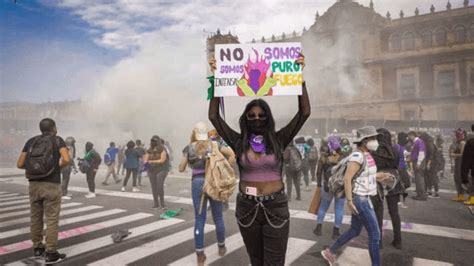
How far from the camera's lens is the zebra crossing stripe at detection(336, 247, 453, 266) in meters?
3.76

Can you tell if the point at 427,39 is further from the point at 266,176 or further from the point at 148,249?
the point at 266,176

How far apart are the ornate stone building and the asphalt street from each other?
26.3 m

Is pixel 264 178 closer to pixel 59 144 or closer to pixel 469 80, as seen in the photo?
pixel 59 144

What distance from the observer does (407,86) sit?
33344 mm

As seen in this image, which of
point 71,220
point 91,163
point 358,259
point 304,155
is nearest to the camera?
point 358,259

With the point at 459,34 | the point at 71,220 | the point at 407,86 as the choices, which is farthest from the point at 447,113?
the point at 71,220

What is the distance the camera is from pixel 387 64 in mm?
33875

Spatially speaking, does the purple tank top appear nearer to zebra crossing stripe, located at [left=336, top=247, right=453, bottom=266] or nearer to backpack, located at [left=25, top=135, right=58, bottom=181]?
zebra crossing stripe, located at [left=336, top=247, right=453, bottom=266]

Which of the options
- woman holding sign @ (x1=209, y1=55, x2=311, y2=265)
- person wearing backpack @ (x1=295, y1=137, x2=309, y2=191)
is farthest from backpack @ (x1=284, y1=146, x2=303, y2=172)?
woman holding sign @ (x1=209, y1=55, x2=311, y2=265)

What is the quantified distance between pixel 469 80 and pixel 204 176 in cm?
Answer: 3497

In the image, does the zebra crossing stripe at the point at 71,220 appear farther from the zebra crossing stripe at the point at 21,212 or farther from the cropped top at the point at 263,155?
the cropped top at the point at 263,155

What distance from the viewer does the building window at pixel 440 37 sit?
32.0 metres

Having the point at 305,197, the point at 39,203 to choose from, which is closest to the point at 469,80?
the point at 305,197

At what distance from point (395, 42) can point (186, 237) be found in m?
35.7
